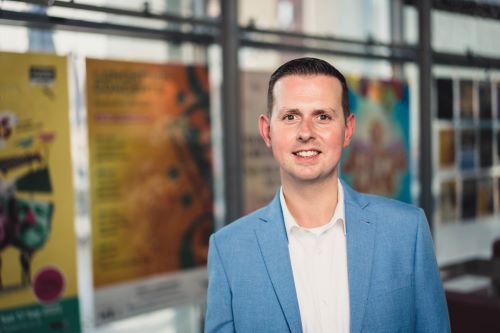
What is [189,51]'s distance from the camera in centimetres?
405

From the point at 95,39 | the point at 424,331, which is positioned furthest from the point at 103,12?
the point at 424,331

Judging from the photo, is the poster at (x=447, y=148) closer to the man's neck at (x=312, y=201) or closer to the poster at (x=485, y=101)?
the poster at (x=485, y=101)

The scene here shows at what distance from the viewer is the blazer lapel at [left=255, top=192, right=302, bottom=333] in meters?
1.56

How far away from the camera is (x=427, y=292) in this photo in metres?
1.60

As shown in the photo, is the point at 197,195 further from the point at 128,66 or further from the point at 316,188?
the point at 316,188

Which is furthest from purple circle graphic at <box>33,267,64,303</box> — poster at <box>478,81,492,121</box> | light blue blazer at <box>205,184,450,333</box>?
poster at <box>478,81,492,121</box>

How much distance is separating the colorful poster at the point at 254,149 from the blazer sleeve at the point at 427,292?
267 centimetres

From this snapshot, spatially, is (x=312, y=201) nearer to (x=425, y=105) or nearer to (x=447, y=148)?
(x=425, y=105)

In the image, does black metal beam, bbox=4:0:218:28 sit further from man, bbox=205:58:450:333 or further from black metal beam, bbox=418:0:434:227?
black metal beam, bbox=418:0:434:227

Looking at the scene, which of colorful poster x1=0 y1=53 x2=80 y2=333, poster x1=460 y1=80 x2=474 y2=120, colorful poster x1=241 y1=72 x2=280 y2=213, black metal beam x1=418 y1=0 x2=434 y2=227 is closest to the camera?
colorful poster x1=0 y1=53 x2=80 y2=333

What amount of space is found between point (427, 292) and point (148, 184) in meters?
2.40

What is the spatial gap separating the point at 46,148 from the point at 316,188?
6.71 ft

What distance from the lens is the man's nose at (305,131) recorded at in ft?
5.09

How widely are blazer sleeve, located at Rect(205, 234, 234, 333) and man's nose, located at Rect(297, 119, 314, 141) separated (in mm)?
392
